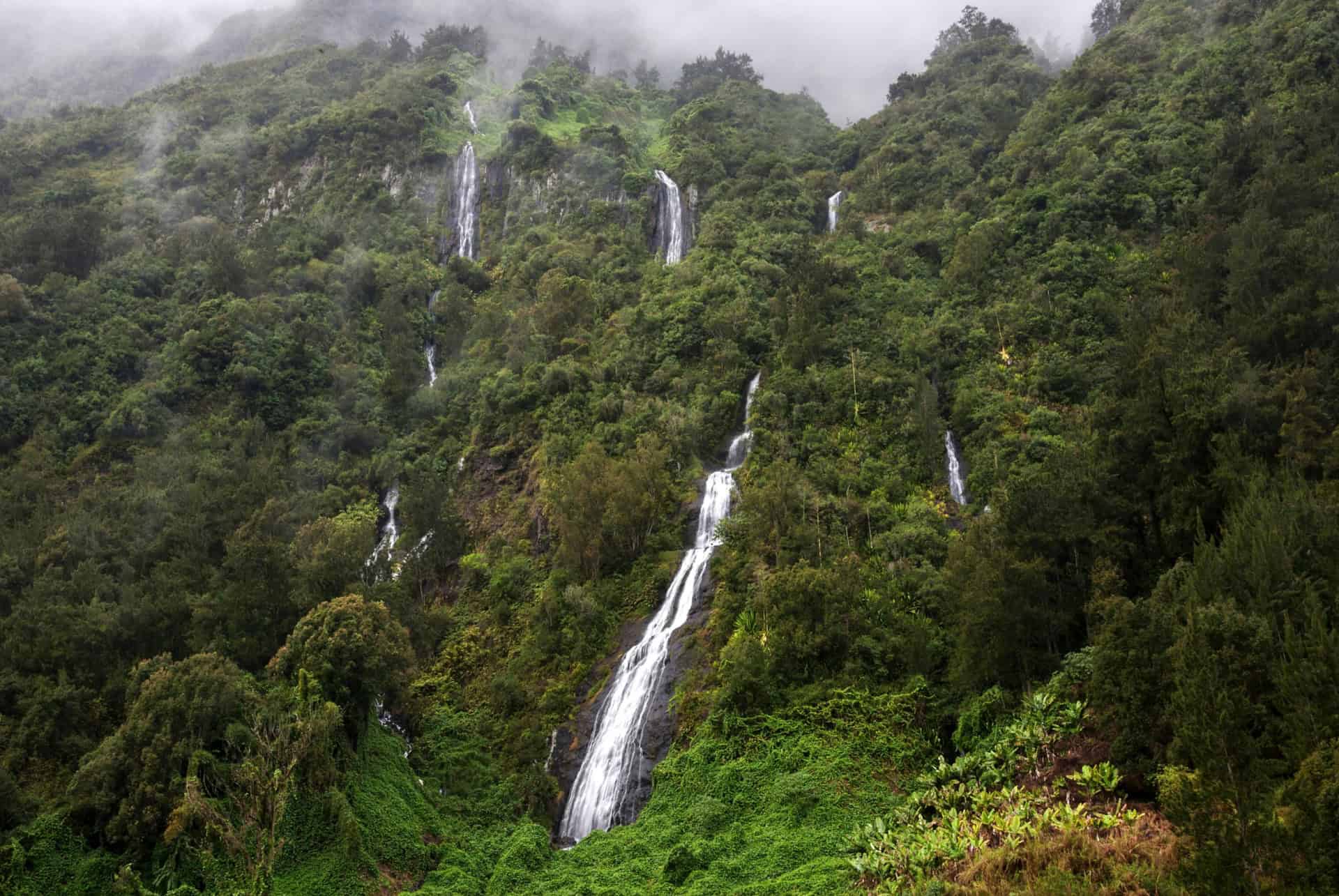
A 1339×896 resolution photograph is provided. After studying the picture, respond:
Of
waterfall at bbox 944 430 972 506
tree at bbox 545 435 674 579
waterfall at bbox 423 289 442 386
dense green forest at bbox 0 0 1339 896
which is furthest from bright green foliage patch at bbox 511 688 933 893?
waterfall at bbox 423 289 442 386

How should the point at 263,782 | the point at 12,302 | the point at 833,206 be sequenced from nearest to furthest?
the point at 263,782, the point at 12,302, the point at 833,206

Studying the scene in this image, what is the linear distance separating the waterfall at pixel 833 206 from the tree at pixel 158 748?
4670 centimetres

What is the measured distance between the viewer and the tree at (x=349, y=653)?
964 inches

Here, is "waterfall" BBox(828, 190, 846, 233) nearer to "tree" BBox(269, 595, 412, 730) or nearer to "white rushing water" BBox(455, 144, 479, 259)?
"white rushing water" BBox(455, 144, 479, 259)

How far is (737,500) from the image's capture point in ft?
112

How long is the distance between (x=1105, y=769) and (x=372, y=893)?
1652 centimetres

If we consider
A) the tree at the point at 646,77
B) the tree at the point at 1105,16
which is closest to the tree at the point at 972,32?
the tree at the point at 1105,16

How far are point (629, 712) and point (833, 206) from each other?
43256 millimetres

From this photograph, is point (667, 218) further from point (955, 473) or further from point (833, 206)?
point (955, 473)

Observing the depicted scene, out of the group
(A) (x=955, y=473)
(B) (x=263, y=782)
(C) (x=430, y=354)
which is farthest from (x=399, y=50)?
(B) (x=263, y=782)

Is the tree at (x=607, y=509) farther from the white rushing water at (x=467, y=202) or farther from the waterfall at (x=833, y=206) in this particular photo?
the white rushing water at (x=467, y=202)

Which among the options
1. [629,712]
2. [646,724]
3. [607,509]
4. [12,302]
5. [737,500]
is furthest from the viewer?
[12,302]

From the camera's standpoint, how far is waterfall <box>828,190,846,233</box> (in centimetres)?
5925

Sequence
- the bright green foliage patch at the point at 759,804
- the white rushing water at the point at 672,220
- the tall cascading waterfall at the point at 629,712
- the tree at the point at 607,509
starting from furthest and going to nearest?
the white rushing water at the point at 672,220
the tree at the point at 607,509
the tall cascading waterfall at the point at 629,712
the bright green foliage patch at the point at 759,804
